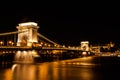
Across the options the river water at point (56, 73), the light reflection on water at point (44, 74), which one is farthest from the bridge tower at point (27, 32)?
the light reflection on water at point (44, 74)

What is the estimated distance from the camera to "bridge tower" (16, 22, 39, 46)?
44562mm

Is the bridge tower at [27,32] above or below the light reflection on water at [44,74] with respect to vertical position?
above

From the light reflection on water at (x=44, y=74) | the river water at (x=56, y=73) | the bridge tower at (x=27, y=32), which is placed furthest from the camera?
the bridge tower at (x=27, y=32)

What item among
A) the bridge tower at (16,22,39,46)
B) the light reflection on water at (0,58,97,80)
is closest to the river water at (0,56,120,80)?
the light reflection on water at (0,58,97,80)

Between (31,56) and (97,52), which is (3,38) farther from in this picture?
(97,52)

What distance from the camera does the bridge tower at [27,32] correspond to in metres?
44.6

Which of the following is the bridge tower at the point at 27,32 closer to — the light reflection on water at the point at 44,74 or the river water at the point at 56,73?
the river water at the point at 56,73

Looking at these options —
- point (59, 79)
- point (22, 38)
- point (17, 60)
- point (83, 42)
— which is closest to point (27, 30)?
point (22, 38)

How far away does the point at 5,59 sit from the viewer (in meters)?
39.3

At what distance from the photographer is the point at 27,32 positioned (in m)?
44.8

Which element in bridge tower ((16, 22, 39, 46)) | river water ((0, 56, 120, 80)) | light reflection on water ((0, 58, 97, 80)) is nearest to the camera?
light reflection on water ((0, 58, 97, 80))

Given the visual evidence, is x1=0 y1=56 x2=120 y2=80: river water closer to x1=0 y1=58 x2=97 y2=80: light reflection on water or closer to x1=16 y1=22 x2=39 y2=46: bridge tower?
x1=0 y1=58 x2=97 y2=80: light reflection on water

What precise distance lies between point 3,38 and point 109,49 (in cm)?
6118

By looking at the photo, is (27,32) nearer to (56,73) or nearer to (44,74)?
(56,73)
